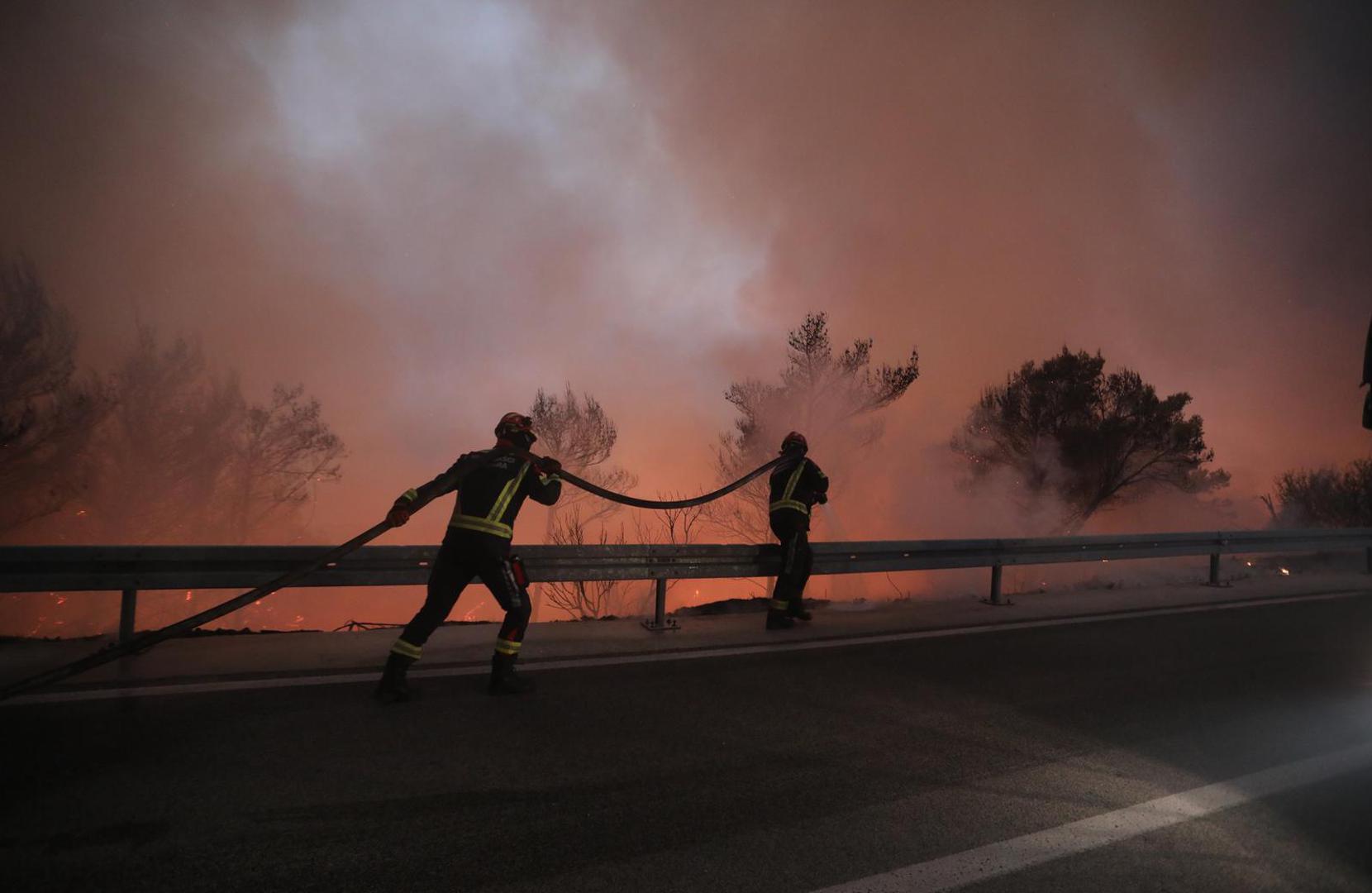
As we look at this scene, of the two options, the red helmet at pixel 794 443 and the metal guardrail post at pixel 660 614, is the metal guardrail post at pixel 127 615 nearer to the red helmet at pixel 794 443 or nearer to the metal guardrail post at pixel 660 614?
the metal guardrail post at pixel 660 614

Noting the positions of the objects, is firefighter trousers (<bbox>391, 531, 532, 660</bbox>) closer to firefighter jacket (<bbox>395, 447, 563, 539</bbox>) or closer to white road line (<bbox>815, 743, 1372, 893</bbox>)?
firefighter jacket (<bbox>395, 447, 563, 539</bbox>)

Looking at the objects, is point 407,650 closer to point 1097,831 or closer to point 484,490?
point 484,490

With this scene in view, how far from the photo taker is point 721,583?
38.8 metres

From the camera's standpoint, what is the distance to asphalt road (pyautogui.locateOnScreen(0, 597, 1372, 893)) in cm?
266

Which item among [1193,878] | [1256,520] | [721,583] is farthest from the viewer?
[721,583]

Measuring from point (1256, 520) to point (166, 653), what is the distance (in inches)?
1314

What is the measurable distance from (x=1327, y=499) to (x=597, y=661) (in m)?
32.2

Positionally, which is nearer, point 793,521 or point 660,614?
point 660,614

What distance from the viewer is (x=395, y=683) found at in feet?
14.6

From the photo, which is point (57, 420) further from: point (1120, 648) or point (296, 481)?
point (1120, 648)

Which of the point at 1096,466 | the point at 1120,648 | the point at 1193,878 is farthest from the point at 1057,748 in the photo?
the point at 1096,466

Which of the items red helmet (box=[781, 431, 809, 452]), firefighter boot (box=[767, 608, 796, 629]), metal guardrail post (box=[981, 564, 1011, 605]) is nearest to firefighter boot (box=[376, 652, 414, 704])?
firefighter boot (box=[767, 608, 796, 629])

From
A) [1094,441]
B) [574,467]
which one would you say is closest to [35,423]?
[574,467]

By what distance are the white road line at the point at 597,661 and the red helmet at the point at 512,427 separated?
1578mm
